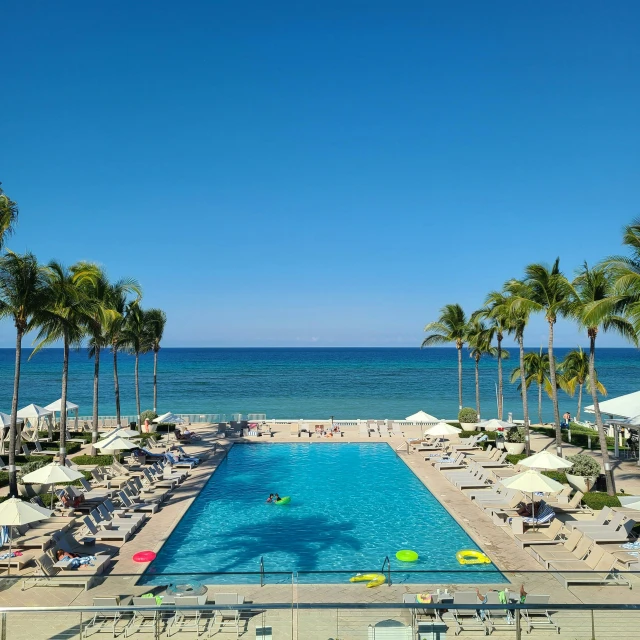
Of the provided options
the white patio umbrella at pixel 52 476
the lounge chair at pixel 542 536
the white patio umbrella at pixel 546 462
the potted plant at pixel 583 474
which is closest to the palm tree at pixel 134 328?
the white patio umbrella at pixel 52 476

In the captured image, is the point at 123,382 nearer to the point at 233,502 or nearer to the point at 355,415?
the point at 355,415

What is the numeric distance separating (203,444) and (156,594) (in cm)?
2199

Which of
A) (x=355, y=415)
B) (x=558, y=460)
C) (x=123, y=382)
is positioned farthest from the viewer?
(x=123, y=382)

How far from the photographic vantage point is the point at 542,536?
1516cm

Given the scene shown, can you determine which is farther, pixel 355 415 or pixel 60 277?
pixel 355 415

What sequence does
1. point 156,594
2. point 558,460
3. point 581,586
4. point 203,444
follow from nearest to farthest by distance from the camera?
point 581,586
point 156,594
point 558,460
point 203,444

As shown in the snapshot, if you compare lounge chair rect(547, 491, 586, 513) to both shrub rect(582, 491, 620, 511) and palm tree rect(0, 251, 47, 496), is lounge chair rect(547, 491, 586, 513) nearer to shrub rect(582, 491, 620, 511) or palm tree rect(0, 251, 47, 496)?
shrub rect(582, 491, 620, 511)

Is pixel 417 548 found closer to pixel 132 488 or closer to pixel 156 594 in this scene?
pixel 156 594

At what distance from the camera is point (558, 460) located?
19.0 m

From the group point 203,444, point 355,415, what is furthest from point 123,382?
point 203,444

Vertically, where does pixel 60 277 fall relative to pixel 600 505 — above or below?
above

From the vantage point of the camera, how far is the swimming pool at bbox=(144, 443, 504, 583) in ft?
46.8

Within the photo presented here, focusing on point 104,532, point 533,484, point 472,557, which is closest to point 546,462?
point 533,484

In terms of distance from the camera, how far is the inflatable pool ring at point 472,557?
13953 millimetres
